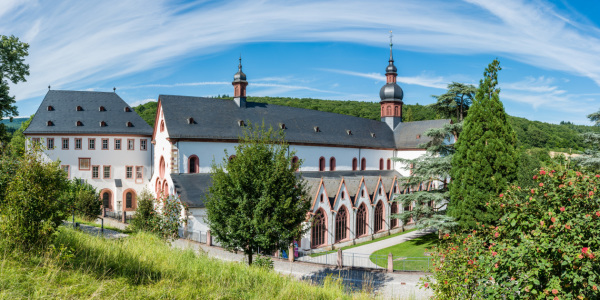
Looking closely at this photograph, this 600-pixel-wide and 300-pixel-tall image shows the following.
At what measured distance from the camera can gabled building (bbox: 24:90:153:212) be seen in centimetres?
3938

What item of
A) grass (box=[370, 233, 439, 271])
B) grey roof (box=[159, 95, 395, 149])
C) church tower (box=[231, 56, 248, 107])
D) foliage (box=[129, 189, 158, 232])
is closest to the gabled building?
grey roof (box=[159, 95, 395, 149])

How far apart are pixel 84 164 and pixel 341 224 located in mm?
29320

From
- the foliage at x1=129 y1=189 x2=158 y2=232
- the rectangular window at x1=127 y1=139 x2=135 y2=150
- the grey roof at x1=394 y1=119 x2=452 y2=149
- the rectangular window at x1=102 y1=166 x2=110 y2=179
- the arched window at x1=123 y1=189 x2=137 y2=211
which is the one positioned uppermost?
the grey roof at x1=394 y1=119 x2=452 y2=149

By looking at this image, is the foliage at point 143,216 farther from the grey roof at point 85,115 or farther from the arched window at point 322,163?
the grey roof at point 85,115

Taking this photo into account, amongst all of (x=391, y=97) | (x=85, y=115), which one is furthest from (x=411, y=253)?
(x=85, y=115)

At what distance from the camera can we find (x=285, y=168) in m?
14.3

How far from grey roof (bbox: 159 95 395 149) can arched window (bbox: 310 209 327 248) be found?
9512 mm

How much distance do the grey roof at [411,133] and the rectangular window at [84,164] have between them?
3736 centimetres

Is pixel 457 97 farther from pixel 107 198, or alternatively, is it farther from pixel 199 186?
pixel 107 198

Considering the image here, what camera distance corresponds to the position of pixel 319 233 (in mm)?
29656

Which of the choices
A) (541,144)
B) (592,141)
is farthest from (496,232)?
(541,144)

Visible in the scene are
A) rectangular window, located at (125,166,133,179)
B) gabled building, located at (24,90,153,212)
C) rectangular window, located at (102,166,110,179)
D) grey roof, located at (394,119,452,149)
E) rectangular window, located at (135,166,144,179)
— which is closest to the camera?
gabled building, located at (24,90,153,212)

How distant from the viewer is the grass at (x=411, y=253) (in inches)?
876

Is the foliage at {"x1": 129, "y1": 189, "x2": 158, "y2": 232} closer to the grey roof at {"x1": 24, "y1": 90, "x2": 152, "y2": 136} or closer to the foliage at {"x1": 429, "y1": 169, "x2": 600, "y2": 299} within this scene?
the foliage at {"x1": 429, "y1": 169, "x2": 600, "y2": 299}
